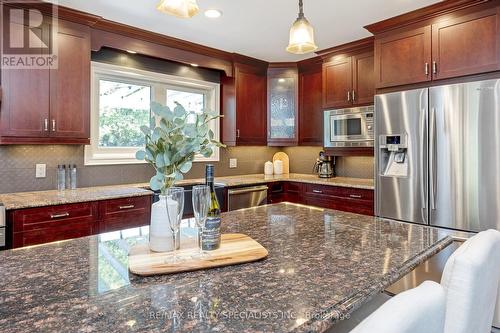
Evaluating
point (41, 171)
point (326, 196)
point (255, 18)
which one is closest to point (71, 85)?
point (41, 171)

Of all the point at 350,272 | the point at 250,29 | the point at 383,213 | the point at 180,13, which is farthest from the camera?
the point at 250,29

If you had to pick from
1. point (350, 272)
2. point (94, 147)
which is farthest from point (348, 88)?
point (350, 272)

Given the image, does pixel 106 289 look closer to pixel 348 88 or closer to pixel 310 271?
pixel 310 271

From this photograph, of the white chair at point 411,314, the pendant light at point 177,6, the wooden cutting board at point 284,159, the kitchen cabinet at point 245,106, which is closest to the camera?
the white chair at point 411,314

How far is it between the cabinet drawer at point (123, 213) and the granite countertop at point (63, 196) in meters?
0.05

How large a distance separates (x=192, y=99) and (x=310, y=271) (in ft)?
11.0

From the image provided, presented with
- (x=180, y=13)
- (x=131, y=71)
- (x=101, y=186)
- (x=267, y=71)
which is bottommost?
(x=101, y=186)

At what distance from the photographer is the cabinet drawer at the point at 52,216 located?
2.17m

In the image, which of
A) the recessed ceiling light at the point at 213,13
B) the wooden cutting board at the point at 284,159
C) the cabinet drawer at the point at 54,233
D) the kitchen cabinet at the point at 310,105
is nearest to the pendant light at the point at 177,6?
the recessed ceiling light at the point at 213,13

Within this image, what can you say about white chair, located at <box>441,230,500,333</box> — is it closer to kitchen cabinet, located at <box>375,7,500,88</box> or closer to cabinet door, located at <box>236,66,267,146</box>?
kitchen cabinet, located at <box>375,7,500,88</box>

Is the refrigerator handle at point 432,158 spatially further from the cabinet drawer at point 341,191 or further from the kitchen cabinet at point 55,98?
the kitchen cabinet at point 55,98

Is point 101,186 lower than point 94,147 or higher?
lower

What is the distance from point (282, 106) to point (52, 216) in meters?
3.00

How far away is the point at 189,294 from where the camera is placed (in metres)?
0.81
